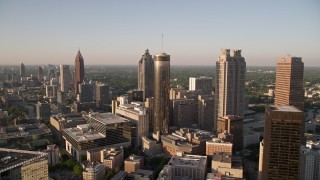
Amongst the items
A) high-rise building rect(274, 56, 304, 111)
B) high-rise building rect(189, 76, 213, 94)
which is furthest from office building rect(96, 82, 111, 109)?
high-rise building rect(274, 56, 304, 111)

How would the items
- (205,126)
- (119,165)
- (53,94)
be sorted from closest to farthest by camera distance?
(119,165)
(205,126)
(53,94)

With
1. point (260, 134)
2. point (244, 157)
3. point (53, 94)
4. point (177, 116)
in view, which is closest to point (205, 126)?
point (177, 116)

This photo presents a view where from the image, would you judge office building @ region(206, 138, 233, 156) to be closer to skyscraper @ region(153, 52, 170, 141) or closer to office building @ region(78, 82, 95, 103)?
skyscraper @ region(153, 52, 170, 141)

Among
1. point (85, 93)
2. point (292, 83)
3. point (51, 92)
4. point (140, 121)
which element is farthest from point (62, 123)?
point (51, 92)

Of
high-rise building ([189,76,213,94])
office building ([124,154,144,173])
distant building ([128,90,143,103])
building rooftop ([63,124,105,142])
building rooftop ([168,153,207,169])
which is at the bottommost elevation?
office building ([124,154,144,173])

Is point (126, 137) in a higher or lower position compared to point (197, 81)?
lower

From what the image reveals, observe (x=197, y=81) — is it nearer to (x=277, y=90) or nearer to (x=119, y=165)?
(x=277, y=90)
